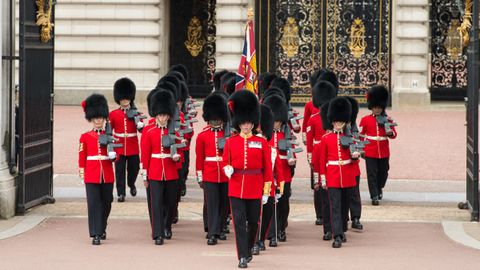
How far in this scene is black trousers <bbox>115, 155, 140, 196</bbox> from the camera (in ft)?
55.7

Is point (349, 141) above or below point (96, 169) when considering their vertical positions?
above

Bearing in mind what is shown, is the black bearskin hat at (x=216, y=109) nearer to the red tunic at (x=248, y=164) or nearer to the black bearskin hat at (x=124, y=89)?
the red tunic at (x=248, y=164)

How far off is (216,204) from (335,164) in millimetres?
1299

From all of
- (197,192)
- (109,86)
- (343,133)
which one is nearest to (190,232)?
(343,133)

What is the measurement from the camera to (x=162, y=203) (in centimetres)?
1396

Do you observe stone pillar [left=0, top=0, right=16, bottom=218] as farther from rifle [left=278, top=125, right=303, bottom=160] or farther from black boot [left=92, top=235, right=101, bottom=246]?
rifle [left=278, top=125, right=303, bottom=160]

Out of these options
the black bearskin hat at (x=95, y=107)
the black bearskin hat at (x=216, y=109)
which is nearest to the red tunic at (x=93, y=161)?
the black bearskin hat at (x=95, y=107)

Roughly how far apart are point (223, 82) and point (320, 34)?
1606cm

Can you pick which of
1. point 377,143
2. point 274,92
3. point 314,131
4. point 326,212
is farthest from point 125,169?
point 326,212

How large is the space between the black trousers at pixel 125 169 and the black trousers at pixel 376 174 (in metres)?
2.99

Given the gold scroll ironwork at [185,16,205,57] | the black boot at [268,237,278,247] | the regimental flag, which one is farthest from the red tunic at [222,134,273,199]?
the gold scroll ironwork at [185,16,205,57]

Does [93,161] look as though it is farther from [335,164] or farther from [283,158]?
[335,164]

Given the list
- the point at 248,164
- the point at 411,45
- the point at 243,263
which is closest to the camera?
the point at 243,263

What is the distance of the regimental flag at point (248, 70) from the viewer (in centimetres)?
1675
